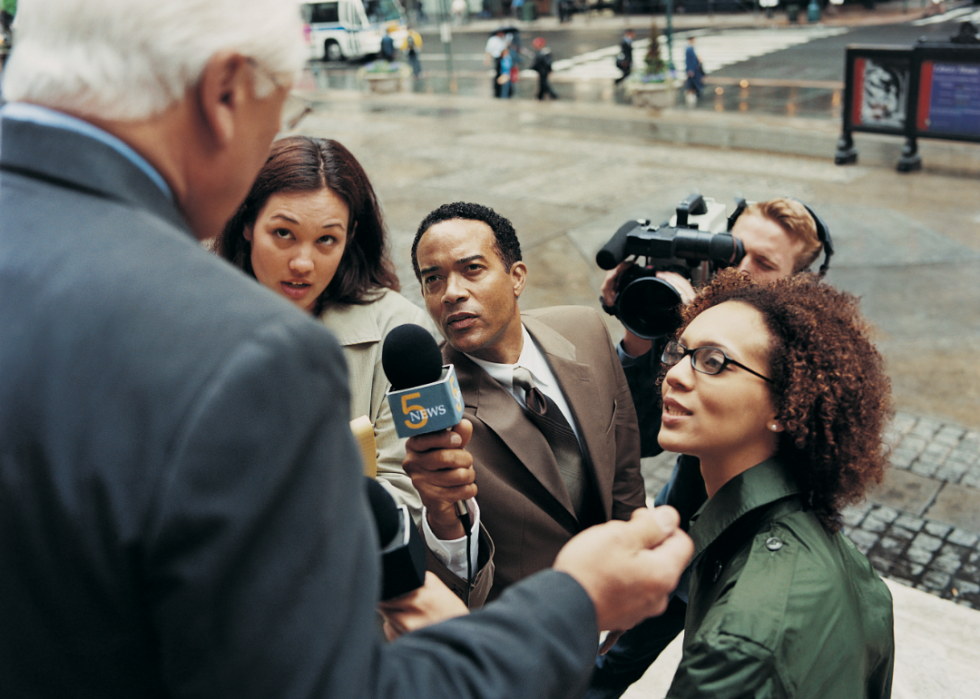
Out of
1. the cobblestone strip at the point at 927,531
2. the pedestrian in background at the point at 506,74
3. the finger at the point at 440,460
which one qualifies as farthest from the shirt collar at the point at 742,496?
the pedestrian in background at the point at 506,74

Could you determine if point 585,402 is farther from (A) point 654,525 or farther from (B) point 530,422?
(A) point 654,525

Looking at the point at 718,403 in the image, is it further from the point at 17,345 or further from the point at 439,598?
the point at 17,345

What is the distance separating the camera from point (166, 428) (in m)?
0.85

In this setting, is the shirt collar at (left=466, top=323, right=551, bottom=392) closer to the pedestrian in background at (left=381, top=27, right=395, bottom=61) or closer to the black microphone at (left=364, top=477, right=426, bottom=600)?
the black microphone at (left=364, top=477, right=426, bottom=600)

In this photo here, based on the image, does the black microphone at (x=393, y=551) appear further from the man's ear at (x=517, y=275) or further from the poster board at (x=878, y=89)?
the poster board at (x=878, y=89)

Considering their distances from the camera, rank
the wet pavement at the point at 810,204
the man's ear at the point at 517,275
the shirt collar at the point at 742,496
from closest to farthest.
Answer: the shirt collar at the point at 742,496
the man's ear at the point at 517,275
the wet pavement at the point at 810,204

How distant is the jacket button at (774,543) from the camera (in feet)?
6.33

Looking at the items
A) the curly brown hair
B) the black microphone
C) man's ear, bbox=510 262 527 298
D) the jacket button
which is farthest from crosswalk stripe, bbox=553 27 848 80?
the black microphone

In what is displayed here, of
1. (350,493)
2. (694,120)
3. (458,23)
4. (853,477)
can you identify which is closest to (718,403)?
(853,477)

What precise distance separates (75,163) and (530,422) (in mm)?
1904

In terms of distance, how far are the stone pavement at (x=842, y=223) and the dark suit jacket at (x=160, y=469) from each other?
2517 millimetres

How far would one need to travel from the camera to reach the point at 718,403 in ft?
7.23

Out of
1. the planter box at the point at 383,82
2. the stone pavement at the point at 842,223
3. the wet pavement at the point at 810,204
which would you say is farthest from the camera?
the planter box at the point at 383,82

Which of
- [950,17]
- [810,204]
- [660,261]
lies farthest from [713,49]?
[660,261]
